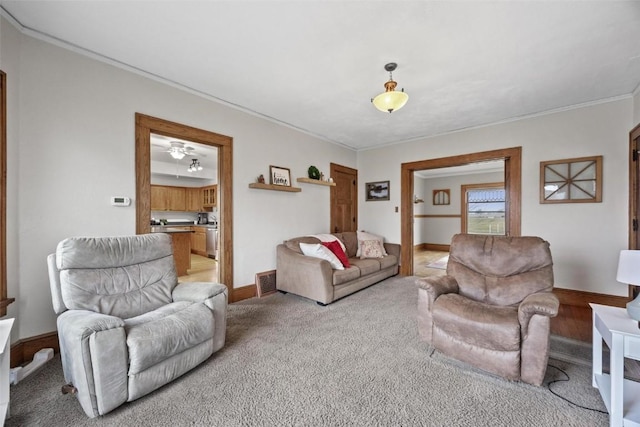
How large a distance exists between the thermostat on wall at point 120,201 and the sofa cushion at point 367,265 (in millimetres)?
2914

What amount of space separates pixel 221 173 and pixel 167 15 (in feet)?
5.78

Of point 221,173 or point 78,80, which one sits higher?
point 78,80

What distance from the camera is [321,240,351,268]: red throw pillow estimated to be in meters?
3.82

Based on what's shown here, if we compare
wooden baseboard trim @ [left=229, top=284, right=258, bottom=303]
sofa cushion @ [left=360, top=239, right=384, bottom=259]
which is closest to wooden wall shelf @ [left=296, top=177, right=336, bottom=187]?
sofa cushion @ [left=360, top=239, right=384, bottom=259]

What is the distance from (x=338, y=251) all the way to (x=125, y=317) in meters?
2.63

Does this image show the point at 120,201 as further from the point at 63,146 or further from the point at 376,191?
the point at 376,191

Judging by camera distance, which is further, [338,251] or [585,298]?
[338,251]

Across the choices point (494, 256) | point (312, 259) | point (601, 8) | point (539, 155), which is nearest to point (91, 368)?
point (312, 259)

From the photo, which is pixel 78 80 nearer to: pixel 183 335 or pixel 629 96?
pixel 183 335

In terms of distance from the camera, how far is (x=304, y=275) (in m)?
3.49

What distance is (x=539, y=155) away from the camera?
12.5 feet

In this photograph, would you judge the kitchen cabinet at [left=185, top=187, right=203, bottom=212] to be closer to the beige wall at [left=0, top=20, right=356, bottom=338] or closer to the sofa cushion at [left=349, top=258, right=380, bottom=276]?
the beige wall at [left=0, top=20, right=356, bottom=338]

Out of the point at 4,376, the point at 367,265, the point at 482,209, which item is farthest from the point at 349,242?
the point at 482,209

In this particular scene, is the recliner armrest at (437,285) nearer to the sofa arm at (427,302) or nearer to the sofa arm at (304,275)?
the sofa arm at (427,302)
